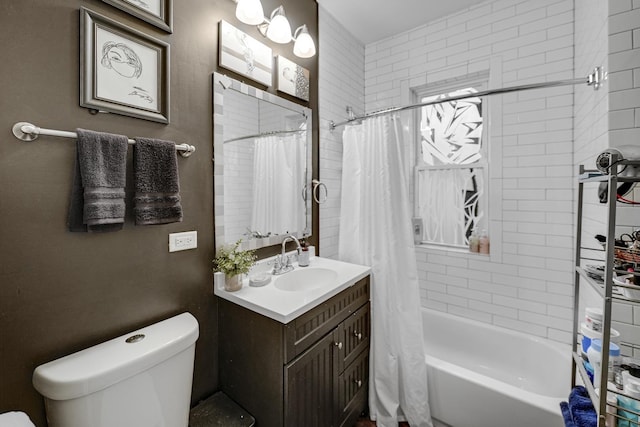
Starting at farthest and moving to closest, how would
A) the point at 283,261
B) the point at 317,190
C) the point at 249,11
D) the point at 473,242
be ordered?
the point at 473,242 → the point at 317,190 → the point at 283,261 → the point at 249,11

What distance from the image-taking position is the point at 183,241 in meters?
1.27

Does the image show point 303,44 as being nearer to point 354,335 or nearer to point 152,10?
point 152,10

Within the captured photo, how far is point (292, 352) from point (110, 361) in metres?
0.65

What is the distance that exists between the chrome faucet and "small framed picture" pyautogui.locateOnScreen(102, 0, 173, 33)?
1233mm

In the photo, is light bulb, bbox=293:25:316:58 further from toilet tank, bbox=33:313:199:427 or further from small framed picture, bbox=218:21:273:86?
toilet tank, bbox=33:313:199:427

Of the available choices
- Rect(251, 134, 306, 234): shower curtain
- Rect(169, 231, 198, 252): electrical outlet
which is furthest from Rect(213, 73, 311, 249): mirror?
Rect(169, 231, 198, 252): electrical outlet

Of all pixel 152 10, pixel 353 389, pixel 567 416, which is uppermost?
pixel 152 10

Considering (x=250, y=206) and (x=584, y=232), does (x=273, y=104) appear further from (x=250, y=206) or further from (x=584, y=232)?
(x=584, y=232)

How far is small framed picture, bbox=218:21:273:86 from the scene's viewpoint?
4.63ft

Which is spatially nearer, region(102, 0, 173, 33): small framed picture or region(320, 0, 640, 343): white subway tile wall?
region(102, 0, 173, 33): small framed picture

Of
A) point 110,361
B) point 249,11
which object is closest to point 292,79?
point 249,11

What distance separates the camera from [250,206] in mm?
1582

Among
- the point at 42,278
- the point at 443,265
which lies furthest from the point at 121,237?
the point at 443,265

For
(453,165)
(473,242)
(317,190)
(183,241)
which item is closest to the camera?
(183,241)
